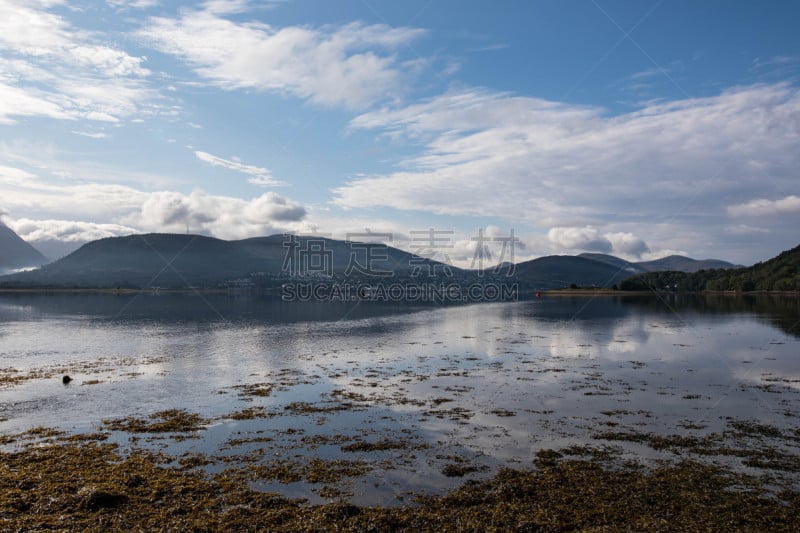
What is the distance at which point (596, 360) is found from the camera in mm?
48938

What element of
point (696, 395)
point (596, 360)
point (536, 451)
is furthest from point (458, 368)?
point (536, 451)

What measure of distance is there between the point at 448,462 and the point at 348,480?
4550 mm

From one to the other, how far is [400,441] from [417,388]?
12.8 metres

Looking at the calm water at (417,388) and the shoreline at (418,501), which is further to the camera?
the calm water at (417,388)

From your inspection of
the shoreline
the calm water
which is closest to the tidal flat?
the shoreline

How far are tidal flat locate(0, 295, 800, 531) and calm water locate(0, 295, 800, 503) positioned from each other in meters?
0.21

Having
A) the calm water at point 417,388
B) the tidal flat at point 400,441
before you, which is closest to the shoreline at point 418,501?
the tidal flat at point 400,441

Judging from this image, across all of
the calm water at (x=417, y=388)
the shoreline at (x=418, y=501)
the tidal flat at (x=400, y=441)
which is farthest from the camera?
the calm water at (x=417, y=388)

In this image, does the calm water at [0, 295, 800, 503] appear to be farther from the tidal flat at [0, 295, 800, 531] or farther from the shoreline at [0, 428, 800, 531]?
the shoreline at [0, 428, 800, 531]

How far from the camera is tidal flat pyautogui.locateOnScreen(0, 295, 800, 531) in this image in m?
16.0

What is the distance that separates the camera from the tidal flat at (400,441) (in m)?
16.0

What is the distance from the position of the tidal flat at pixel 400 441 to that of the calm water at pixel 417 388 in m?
0.21

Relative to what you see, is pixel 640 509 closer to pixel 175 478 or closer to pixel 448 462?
pixel 448 462

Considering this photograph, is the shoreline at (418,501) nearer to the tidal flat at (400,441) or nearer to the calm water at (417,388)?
the tidal flat at (400,441)
